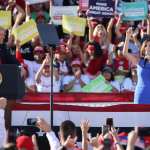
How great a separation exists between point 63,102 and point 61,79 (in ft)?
5.25

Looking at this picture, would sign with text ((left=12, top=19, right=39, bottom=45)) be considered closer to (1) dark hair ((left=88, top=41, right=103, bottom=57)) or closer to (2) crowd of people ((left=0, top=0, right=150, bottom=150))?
(2) crowd of people ((left=0, top=0, right=150, bottom=150))

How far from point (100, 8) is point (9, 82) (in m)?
4.94

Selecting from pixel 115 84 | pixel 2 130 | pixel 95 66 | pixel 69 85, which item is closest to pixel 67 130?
pixel 2 130

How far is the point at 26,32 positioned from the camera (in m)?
14.2

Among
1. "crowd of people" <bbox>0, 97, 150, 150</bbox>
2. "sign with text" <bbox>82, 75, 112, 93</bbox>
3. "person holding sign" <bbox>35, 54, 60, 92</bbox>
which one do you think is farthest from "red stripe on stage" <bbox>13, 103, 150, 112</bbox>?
"person holding sign" <bbox>35, 54, 60, 92</bbox>

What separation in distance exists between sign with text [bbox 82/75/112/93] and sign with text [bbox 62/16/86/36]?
5.32 ft

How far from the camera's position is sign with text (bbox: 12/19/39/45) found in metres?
14.1

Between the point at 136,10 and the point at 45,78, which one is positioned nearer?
the point at 45,78

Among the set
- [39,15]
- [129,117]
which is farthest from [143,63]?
[39,15]

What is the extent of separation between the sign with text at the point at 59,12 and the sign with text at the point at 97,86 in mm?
2500

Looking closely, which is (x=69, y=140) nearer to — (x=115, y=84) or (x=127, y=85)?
(x=115, y=84)

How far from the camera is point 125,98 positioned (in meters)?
12.9

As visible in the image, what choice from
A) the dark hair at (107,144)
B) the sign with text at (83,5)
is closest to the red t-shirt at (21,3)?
the sign with text at (83,5)

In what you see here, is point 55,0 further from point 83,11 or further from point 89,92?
point 89,92
